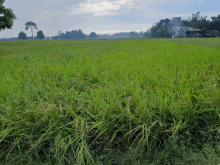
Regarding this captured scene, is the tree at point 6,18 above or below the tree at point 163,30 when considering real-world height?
below

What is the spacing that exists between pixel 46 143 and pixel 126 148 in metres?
0.77

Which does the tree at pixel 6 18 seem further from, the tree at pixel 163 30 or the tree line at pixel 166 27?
the tree at pixel 163 30

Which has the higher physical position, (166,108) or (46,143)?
(166,108)

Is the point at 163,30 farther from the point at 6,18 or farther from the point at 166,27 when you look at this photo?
the point at 6,18

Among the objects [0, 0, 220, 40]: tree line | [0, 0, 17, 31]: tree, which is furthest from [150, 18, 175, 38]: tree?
[0, 0, 17, 31]: tree

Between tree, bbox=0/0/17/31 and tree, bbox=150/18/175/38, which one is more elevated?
tree, bbox=150/18/175/38

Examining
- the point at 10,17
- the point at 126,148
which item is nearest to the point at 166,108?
the point at 126,148

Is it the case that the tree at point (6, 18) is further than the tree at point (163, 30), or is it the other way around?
the tree at point (163, 30)

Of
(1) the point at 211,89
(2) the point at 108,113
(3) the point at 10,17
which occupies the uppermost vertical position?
(3) the point at 10,17

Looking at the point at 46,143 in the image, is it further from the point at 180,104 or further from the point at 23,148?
the point at 180,104

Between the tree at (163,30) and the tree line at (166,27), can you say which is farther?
the tree at (163,30)

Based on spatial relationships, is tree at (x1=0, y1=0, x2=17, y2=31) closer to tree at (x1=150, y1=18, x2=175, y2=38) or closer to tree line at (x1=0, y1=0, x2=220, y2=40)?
tree line at (x1=0, y1=0, x2=220, y2=40)

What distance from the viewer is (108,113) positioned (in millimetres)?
1582

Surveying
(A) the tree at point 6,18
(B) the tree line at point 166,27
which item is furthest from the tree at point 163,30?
(A) the tree at point 6,18
